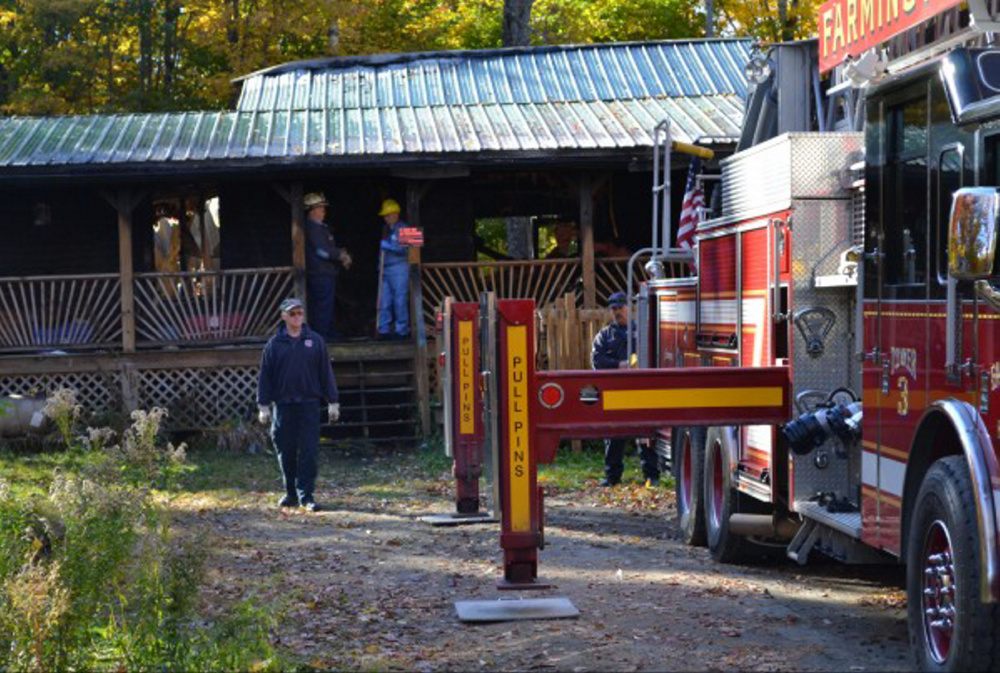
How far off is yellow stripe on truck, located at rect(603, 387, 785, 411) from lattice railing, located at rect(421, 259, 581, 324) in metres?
10.9

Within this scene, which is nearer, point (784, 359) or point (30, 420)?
point (784, 359)

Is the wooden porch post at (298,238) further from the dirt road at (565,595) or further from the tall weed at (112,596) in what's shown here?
the tall weed at (112,596)

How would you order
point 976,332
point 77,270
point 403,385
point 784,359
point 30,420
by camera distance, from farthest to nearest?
point 77,270 < point 403,385 < point 30,420 < point 784,359 < point 976,332

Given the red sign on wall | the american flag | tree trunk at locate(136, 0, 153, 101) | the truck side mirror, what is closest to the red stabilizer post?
the american flag

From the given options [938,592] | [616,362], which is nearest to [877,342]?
[938,592]

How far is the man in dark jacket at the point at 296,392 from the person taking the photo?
1498 centimetres

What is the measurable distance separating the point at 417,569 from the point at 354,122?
1228 cm

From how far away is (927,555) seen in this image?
7.02 meters

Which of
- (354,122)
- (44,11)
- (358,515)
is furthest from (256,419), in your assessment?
(44,11)

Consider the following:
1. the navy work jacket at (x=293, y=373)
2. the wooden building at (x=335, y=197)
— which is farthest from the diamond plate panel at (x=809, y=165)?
the wooden building at (x=335, y=197)

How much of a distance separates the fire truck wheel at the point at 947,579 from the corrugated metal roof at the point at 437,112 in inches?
549

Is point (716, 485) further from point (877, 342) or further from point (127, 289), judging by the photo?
point (127, 289)

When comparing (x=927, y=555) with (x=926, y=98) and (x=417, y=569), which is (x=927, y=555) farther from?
(x=417, y=569)

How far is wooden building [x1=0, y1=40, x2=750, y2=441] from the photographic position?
21.0 meters
